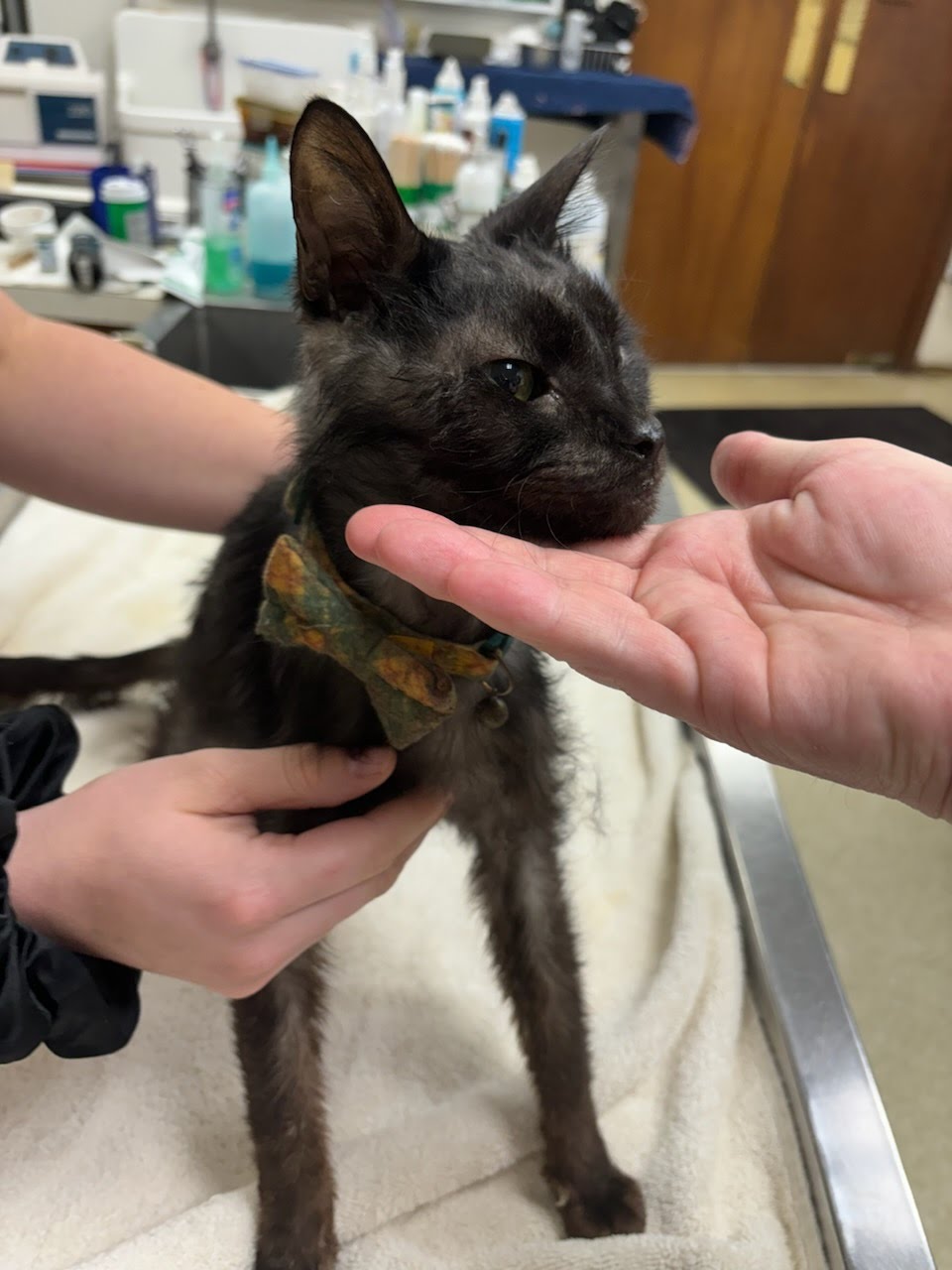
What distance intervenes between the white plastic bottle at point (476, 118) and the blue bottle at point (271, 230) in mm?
537

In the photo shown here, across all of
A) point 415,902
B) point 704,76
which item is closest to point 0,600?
point 415,902

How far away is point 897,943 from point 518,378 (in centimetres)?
142

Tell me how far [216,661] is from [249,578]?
11 centimetres

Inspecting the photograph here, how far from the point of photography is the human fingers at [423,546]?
65 centimetres

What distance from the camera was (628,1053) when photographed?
3.78 ft

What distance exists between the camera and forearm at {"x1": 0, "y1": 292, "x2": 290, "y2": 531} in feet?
4.09

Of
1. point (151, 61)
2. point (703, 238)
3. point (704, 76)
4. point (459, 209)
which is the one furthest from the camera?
point (703, 238)

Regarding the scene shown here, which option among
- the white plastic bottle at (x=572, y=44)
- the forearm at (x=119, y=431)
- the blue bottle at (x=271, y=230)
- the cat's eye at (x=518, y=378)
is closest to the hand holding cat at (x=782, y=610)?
the cat's eye at (x=518, y=378)

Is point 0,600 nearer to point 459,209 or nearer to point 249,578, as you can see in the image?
point 249,578

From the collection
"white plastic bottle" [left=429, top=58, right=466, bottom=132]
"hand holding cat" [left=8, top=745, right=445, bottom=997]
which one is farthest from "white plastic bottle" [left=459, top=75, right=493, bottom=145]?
"hand holding cat" [left=8, top=745, right=445, bottom=997]

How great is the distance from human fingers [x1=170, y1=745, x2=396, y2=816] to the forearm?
0.45 meters

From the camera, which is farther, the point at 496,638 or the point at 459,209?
the point at 459,209

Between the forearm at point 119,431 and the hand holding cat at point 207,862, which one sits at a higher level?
the forearm at point 119,431

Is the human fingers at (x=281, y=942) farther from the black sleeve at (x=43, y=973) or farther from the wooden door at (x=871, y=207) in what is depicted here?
the wooden door at (x=871, y=207)
